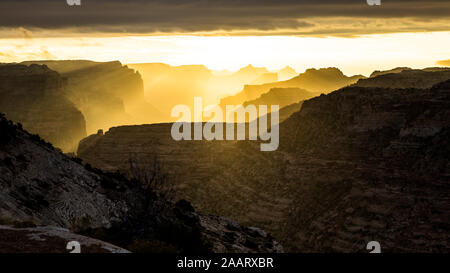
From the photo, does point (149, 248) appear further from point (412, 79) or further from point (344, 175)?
point (412, 79)

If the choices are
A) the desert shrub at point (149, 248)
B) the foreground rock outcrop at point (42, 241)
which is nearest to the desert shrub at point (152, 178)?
the desert shrub at point (149, 248)

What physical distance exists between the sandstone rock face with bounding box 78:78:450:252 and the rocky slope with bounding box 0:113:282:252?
1154 inches

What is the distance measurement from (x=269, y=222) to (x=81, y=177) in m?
43.1

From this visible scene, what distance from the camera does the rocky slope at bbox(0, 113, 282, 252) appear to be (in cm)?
3375

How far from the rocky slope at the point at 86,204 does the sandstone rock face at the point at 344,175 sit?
96.2ft

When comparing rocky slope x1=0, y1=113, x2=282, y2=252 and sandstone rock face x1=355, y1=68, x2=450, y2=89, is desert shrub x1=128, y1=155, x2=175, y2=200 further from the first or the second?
sandstone rock face x1=355, y1=68, x2=450, y2=89

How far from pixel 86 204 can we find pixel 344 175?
5249 cm

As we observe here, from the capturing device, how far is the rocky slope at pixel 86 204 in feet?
111

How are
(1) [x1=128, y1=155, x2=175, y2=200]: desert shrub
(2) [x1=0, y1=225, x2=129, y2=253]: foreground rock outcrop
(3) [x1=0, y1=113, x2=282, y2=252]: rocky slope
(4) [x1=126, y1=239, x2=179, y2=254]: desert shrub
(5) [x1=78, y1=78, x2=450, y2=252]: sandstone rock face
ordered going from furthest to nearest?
(5) [x1=78, y1=78, x2=450, y2=252]: sandstone rock face, (1) [x1=128, y1=155, x2=175, y2=200]: desert shrub, (3) [x1=0, y1=113, x2=282, y2=252]: rocky slope, (4) [x1=126, y1=239, x2=179, y2=254]: desert shrub, (2) [x1=0, y1=225, x2=129, y2=253]: foreground rock outcrop

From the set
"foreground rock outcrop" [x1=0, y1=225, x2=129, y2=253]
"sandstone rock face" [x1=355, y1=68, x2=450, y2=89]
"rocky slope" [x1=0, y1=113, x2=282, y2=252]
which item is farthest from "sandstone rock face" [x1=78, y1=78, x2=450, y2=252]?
"foreground rock outcrop" [x1=0, y1=225, x2=129, y2=253]

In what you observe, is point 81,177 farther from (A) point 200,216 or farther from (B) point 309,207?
(B) point 309,207

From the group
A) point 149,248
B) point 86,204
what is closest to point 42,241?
point 149,248
